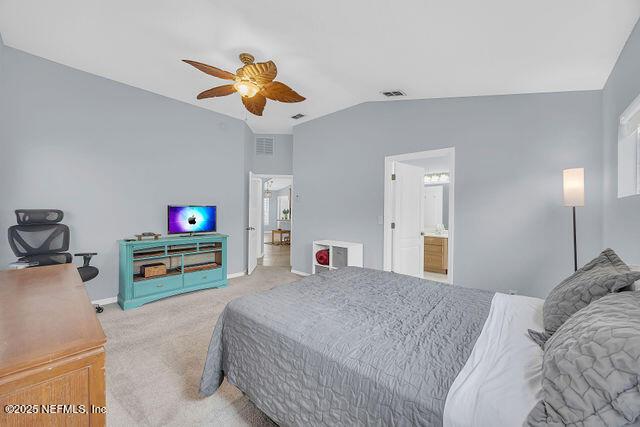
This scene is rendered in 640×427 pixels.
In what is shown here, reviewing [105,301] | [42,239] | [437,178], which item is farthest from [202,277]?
[437,178]

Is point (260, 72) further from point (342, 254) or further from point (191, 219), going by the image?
point (342, 254)

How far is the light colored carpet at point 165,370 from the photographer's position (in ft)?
5.35

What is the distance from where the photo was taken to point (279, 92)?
104 inches

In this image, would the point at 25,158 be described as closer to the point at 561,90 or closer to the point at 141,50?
the point at 141,50

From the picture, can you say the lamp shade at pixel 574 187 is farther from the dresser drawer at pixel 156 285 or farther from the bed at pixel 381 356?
the dresser drawer at pixel 156 285

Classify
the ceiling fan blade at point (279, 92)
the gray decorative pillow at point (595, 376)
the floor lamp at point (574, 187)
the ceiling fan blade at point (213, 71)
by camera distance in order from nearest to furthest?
1. the gray decorative pillow at point (595, 376)
2. the ceiling fan blade at point (213, 71)
3. the floor lamp at point (574, 187)
4. the ceiling fan blade at point (279, 92)

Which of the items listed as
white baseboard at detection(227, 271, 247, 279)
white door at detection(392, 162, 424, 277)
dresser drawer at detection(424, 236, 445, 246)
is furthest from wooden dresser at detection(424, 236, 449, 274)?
white baseboard at detection(227, 271, 247, 279)

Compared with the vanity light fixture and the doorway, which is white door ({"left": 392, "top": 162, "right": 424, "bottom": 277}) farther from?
the doorway

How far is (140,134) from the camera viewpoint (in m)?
3.73

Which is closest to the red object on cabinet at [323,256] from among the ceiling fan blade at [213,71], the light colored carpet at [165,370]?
the light colored carpet at [165,370]

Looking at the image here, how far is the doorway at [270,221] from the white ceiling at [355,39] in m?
2.71

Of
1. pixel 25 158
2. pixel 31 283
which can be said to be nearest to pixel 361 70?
pixel 31 283

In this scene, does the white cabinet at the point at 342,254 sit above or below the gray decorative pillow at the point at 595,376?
below

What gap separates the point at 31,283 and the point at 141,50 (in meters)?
2.44
